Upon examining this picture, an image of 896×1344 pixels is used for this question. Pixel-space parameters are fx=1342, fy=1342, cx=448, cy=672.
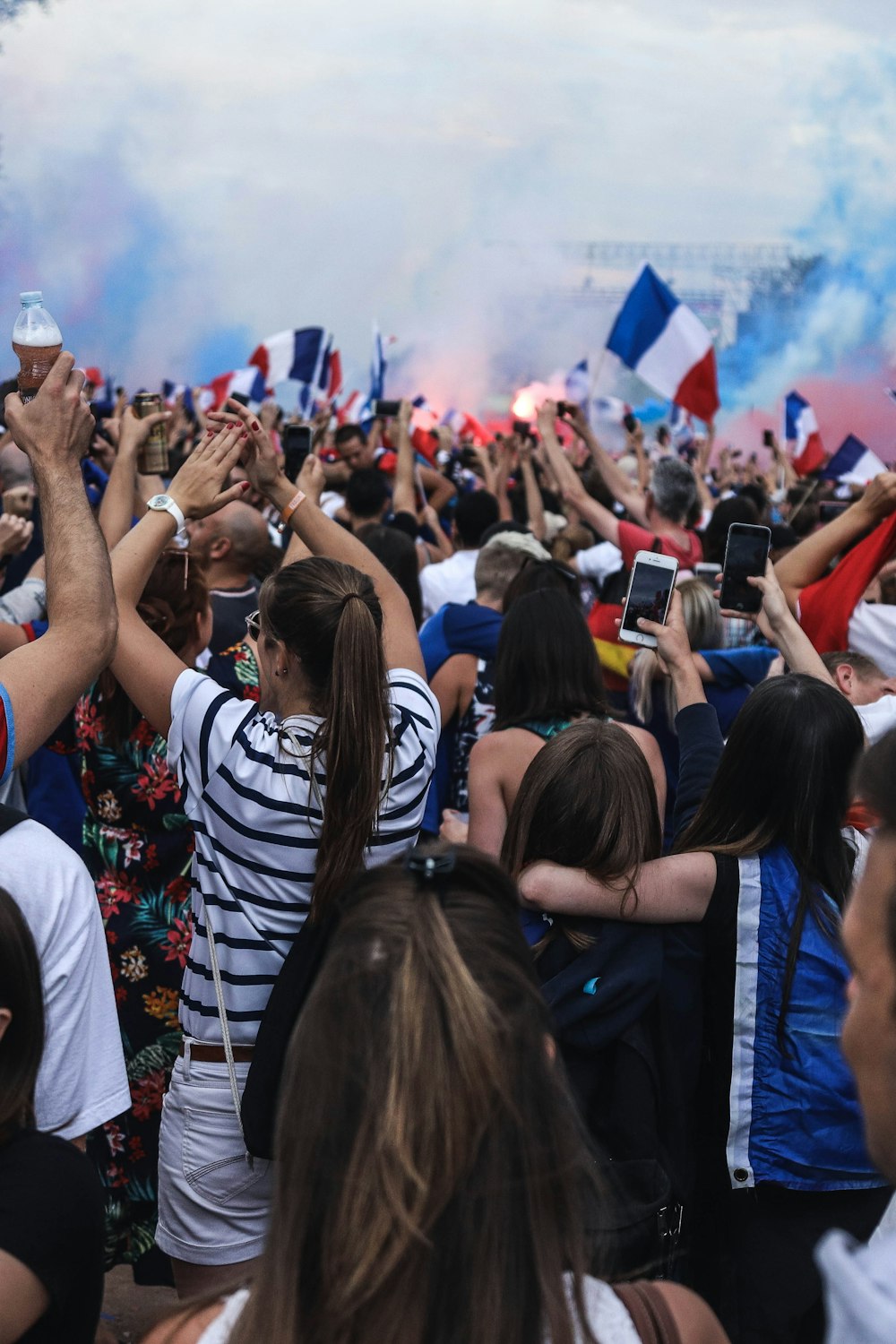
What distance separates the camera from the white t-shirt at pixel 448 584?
5727 millimetres

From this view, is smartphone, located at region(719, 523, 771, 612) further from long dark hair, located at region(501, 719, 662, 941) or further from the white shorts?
the white shorts

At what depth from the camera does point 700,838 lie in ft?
7.81

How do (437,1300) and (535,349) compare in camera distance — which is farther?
(535,349)

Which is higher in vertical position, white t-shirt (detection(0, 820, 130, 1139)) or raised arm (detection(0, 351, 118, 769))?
raised arm (detection(0, 351, 118, 769))

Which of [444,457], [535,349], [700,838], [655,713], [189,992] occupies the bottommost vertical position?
[189,992]

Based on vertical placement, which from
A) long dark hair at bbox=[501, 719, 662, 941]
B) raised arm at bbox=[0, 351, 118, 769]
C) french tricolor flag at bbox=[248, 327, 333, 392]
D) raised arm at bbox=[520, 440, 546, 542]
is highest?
french tricolor flag at bbox=[248, 327, 333, 392]

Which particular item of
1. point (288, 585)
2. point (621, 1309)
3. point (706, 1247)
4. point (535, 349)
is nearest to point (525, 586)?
point (288, 585)

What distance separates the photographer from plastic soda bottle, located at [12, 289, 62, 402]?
8.04 ft

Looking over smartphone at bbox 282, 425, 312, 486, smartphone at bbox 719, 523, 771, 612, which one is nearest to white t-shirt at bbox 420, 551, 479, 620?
smartphone at bbox 282, 425, 312, 486

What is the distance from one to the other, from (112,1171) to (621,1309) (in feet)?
6.81

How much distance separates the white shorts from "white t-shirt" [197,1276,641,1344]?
1.15 metres

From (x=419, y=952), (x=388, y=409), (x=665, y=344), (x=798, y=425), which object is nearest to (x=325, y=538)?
(x=419, y=952)

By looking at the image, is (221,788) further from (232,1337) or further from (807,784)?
(232,1337)

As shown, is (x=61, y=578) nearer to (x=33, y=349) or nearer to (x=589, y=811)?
(x=33, y=349)
